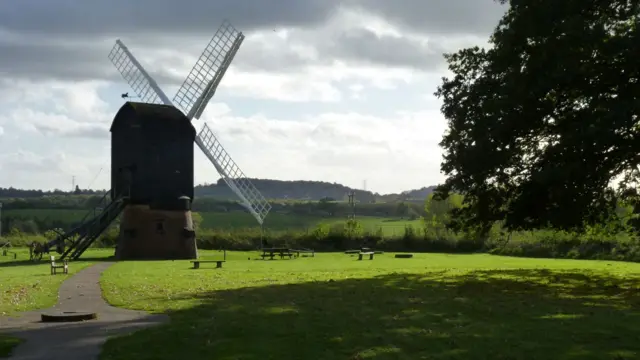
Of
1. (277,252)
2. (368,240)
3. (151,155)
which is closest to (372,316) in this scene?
(151,155)

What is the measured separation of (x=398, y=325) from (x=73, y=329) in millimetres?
7716

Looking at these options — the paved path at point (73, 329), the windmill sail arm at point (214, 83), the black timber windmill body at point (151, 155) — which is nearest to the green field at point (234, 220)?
the windmill sail arm at point (214, 83)

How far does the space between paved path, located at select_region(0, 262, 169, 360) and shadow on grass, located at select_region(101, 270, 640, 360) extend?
25.6 inches

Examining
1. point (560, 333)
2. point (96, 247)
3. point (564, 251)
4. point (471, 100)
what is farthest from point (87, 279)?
point (96, 247)

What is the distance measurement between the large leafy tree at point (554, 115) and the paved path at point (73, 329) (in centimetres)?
1529

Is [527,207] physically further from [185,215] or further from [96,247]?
[96,247]

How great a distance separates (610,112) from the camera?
2681cm

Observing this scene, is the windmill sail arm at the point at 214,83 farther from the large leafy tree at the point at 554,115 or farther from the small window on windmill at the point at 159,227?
the large leafy tree at the point at 554,115

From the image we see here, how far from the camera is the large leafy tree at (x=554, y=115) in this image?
28.2 meters

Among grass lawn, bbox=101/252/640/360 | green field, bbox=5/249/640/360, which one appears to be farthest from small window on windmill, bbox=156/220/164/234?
grass lawn, bbox=101/252/640/360

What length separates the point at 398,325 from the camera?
19094 mm

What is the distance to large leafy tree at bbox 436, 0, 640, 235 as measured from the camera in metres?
28.2

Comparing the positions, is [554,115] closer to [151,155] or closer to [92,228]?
[151,155]

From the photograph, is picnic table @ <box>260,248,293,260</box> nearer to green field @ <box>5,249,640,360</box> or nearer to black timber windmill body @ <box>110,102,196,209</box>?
black timber windmill body @ <box>110,102,196,209</box>
